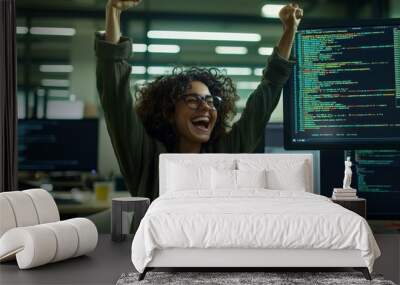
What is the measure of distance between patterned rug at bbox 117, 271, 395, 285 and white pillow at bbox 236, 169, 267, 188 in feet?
4.36

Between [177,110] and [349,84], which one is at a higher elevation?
[349,84]

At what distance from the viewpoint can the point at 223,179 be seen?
4.86m

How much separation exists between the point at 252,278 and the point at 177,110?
92.3 inches

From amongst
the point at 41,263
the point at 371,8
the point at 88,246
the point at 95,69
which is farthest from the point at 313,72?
the point at 41,263

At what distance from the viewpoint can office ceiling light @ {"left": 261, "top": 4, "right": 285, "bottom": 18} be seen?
552 centimetres

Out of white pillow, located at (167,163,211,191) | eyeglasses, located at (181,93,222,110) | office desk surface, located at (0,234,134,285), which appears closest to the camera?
office desk surface, located at (0,234,134,285)

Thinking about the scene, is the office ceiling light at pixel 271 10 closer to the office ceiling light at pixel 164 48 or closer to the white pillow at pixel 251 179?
the office ceiling light at pixel 164 48

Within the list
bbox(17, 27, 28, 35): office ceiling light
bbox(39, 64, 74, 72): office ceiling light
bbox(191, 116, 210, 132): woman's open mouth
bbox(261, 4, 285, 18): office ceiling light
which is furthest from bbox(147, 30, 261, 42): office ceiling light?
bbox(17, 27, 28, 35): office ceiling light

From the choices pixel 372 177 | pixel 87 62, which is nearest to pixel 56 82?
pixel 87 62

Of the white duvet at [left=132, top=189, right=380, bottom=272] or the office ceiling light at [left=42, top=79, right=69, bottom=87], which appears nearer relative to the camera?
the white duvet at [left=132, top=189, right=380, bottom=272]

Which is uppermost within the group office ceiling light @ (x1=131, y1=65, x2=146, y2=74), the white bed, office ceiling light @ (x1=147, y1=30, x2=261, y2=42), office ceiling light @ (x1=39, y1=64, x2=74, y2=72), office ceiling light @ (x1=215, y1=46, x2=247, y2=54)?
office ceiling light @ (x1=147, y1=30, x2=261, y2=42)

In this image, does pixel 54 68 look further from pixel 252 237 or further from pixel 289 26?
pixel 252 237

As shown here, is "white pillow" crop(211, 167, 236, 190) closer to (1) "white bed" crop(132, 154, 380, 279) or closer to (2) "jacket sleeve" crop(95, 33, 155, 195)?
(2) "jacket sleeve" crop(95, 33, 155, 195)

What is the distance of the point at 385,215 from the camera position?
5.48 meters
